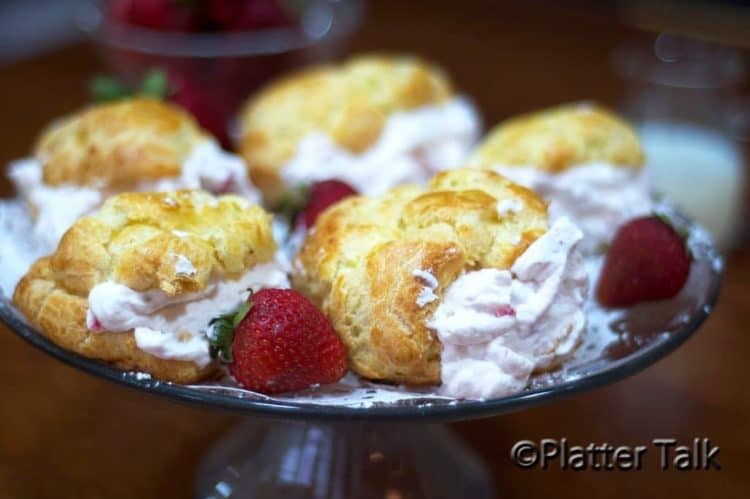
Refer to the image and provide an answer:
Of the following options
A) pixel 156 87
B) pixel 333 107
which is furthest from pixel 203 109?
pixel 333 107

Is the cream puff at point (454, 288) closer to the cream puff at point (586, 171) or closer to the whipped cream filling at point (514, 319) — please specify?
the whipped cream filling at point (514, 319)

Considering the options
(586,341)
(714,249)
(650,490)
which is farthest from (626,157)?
(650,490)

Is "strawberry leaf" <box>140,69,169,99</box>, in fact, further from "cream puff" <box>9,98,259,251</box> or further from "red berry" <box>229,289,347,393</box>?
"red berry" <box>229,289,347,393</box>

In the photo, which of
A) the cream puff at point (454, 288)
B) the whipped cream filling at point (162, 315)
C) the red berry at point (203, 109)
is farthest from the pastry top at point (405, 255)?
the red berry at point (203, 109)

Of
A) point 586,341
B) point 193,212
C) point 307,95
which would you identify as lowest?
point 586,341

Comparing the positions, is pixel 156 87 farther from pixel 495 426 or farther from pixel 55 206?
pixel 495 426

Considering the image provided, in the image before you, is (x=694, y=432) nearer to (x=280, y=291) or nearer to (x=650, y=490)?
(x=650, y=490)
